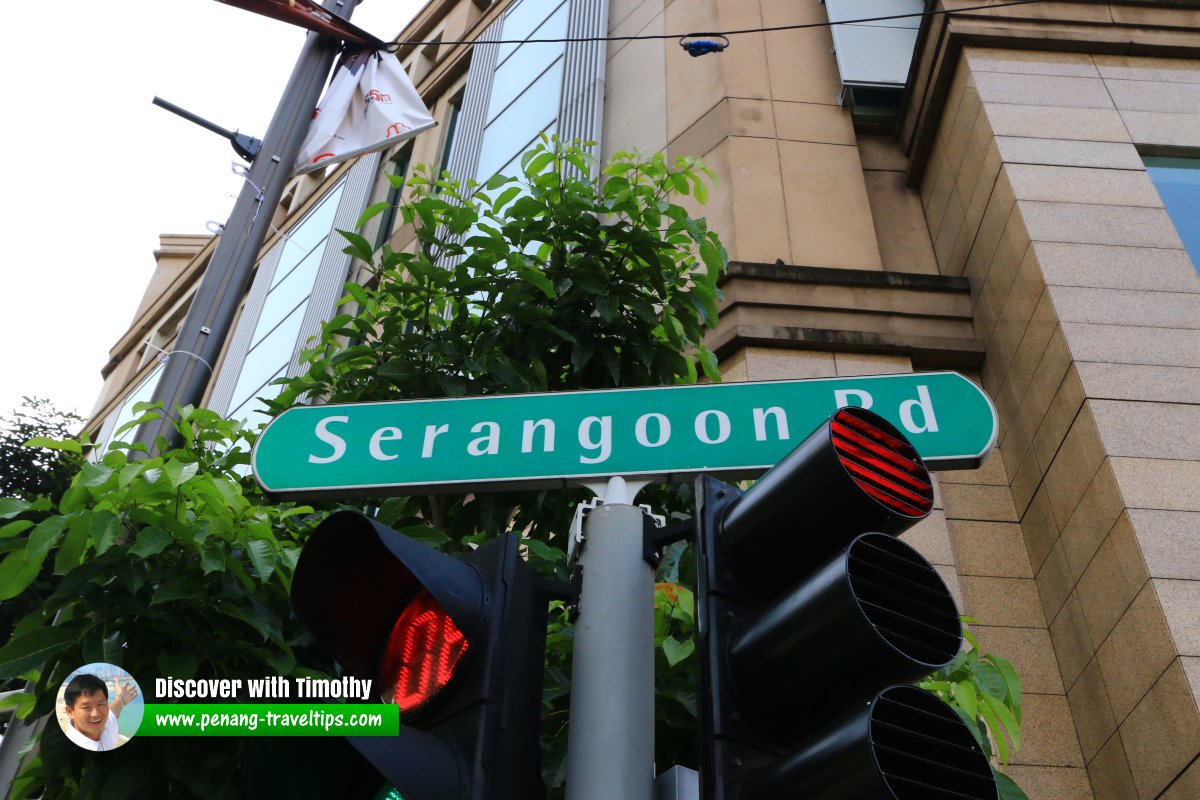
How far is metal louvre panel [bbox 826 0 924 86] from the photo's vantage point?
10.0 meters

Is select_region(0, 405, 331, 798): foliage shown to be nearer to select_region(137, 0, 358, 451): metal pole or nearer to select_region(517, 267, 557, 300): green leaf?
select_region(137, 0, 358, 451): metal pole

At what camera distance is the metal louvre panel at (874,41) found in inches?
395

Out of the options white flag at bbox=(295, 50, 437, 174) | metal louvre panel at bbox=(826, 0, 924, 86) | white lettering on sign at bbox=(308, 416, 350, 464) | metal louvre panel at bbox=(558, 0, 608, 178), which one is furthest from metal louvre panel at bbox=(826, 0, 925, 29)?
white lettering on sign at bbox=(308, 416, 350, 464)

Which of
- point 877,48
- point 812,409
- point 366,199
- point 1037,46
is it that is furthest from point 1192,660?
point 366,199

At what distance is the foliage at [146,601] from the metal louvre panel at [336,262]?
10.6 m

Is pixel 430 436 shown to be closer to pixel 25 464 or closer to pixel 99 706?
pixel 99 706

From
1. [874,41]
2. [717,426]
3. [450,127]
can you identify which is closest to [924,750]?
[717,426]

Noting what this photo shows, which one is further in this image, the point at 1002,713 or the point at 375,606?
the point at 1002,713

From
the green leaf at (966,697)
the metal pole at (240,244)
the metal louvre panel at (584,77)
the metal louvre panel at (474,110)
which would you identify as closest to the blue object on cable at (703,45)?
the metal louvre panel at (584,77)

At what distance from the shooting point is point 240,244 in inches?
234

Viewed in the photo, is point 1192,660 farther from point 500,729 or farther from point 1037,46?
point 1037,46

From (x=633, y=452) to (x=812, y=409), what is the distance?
537 mm

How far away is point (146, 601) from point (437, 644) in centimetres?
184

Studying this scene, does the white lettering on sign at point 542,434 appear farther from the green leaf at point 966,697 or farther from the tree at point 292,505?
the green leaf at point 966,697
